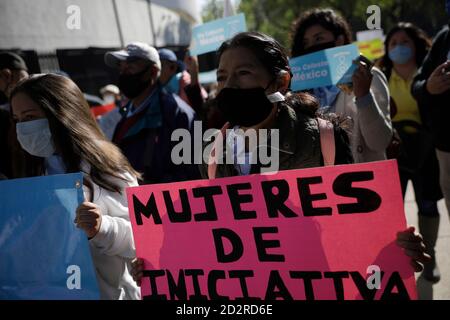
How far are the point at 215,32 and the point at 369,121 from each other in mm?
1794

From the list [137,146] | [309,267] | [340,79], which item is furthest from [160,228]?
[137,146]

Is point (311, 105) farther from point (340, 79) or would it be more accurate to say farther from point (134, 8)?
point (134, 8)

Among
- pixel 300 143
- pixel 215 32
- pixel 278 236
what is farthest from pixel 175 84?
pixel 278 236

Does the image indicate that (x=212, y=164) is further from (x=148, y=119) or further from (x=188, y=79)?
(x=188, y=79)

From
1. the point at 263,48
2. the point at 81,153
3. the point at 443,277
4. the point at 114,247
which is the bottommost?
the point at 443,277

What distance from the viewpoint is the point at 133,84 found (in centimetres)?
345

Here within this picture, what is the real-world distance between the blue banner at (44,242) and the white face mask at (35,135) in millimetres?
203

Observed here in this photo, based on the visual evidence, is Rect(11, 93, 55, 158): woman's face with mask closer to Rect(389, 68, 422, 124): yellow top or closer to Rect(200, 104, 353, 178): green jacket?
Rect(200, 104, 353, 178): green jacket

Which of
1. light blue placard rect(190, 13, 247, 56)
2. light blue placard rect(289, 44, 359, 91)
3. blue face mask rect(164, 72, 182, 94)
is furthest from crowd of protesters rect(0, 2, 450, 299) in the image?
blue face mask rect(164, 72, 182, 94)

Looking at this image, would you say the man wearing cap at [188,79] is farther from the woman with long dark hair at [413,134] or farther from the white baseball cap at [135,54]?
the woman with long dark hair at [413,134]

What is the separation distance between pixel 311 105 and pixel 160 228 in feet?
2.36

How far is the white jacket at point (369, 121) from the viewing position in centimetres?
224

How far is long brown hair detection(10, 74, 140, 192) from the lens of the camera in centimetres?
217
